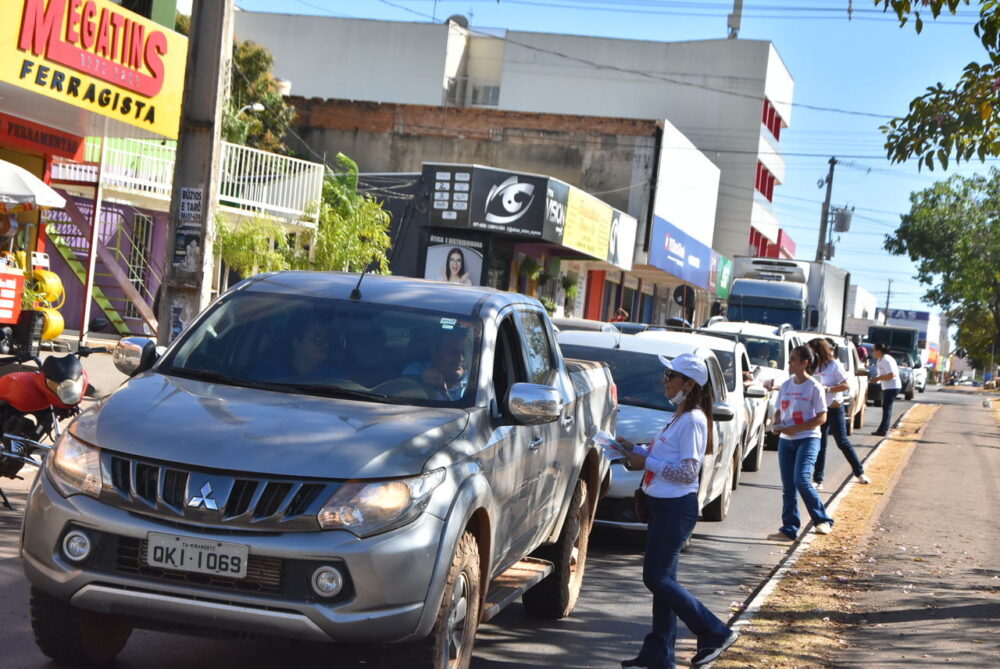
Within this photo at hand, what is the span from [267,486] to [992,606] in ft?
19.0

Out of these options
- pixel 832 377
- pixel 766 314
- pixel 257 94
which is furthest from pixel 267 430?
pixel 257 94

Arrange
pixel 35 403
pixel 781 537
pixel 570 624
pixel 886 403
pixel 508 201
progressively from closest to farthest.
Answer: pixel 570 624 < pixel 35 403 < pixel 781 537 < pixel 886 403 < pixel 508 201

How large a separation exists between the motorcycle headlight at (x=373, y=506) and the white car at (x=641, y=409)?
505 centimetres

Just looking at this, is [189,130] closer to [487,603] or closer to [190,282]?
[190,282]

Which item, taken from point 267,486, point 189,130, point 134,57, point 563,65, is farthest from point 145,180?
point 563,65

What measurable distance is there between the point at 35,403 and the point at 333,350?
3073 mm

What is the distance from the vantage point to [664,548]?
6.36m

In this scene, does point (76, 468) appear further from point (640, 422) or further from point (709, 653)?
point (640, 422)

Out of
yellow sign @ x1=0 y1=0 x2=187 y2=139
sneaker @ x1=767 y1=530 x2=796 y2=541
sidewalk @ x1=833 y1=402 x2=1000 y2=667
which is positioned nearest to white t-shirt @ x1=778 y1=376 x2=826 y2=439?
sneaker @ x1=767 y1=530 x2=796 y2=541

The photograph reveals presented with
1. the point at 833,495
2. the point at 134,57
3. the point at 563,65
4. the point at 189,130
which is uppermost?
the point at 563,65

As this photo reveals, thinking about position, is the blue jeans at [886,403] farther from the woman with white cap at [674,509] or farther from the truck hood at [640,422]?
the woman with white cap at [674,509]

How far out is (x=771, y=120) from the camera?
6288 cm

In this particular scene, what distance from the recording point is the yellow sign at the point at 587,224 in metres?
33.8

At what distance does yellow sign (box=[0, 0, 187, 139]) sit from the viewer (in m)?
15.3
